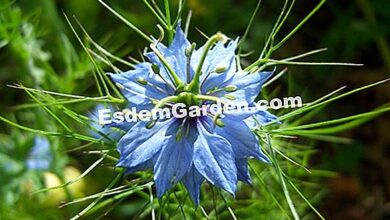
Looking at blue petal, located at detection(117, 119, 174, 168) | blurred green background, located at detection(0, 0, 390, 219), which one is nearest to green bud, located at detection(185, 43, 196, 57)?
blue petal, located at detection(117, 119, 174, 168)

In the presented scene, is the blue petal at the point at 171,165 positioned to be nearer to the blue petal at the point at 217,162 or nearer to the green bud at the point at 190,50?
the blue petal at the point at 217,162

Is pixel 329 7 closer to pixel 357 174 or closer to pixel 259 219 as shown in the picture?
pixel 357 174

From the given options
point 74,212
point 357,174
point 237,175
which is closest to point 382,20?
point 357,174

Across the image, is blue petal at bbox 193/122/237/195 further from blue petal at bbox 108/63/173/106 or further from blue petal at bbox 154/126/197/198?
blue petal at bbox 108/63/173/106

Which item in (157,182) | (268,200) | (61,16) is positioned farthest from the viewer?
(61,16)

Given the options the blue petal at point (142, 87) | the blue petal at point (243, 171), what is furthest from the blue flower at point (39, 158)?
the blue petal at point (243, 171)

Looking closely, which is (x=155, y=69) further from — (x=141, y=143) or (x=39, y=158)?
(x=39, y=158)

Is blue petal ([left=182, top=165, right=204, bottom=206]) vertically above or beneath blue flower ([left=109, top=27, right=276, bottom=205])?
beneath
